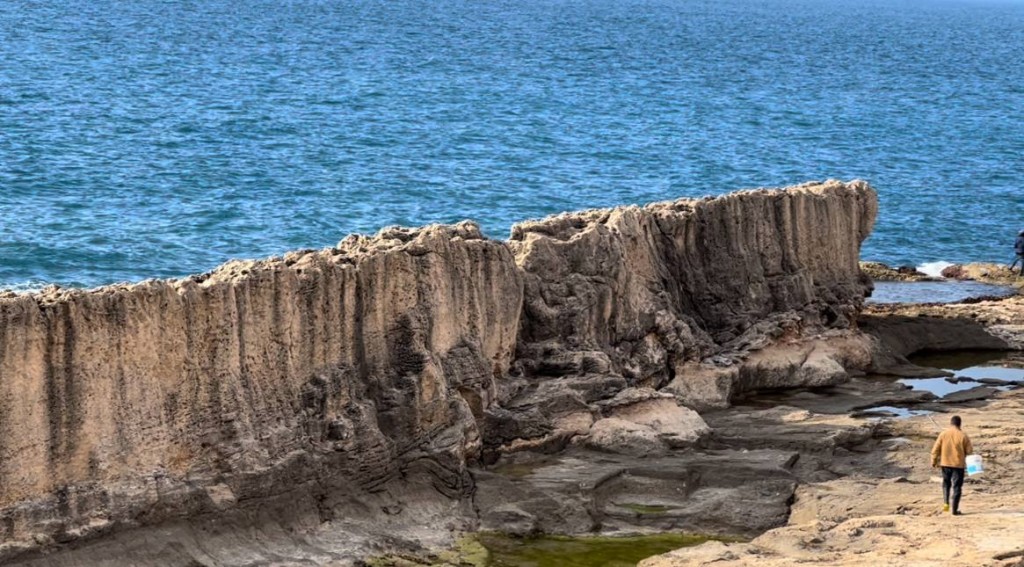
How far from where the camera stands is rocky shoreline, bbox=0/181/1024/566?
20.5m

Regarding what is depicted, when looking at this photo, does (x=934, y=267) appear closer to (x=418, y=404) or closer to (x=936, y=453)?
(x=936, y=453)

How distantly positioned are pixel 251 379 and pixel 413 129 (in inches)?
1738

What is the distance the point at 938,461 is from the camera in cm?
2309

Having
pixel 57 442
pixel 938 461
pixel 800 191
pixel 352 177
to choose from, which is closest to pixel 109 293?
pixel 57 442

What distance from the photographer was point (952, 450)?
75.3 feet

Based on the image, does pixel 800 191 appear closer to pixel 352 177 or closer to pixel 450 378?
pixel 450 378

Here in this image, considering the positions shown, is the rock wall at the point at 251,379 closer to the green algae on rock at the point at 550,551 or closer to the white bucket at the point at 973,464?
the green algae on rock at the point at 550,551

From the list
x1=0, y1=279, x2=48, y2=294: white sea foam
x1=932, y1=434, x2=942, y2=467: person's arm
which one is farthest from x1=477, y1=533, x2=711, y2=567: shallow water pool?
x1=0, y1=279, x2=48, y2=294: white sea foam

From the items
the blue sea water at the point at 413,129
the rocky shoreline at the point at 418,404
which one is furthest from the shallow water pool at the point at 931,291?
the rocky shoreline at the point at 418,404

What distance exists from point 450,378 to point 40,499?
608 centimetres

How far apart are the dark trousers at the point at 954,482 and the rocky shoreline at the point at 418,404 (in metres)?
1.76

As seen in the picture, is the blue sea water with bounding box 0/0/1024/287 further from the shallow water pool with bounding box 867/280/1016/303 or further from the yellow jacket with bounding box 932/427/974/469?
the yellow jacket with bounding box 932/427/974/469

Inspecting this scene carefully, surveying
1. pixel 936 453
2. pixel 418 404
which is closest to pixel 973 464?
pixel 936 453

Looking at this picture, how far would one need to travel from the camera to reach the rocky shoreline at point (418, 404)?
20.5 metres
